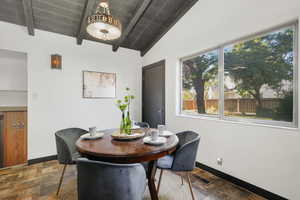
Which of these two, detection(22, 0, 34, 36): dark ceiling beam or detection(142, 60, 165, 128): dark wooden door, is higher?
detection(22, 0, 34, 36): dark ceiling beam

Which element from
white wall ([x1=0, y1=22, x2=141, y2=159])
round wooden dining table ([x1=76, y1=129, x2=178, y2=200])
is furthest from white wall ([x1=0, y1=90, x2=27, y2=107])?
round wooden dining table ([x1=76, y1=129, x2=178, y2=200])

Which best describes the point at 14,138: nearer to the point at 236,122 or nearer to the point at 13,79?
the point at 13,79

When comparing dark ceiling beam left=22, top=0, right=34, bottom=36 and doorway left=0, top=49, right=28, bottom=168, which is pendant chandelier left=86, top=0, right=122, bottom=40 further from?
doorway left=0, top=49, right=28, bottom=168

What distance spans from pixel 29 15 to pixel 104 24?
1.78 metres

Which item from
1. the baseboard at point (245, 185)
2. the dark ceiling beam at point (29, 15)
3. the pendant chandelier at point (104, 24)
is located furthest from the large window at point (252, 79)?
the dark ceiling beam at point (29, 15)

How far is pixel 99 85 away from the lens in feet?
11.1

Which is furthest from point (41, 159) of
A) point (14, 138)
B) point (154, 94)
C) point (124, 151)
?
point (154, 94)

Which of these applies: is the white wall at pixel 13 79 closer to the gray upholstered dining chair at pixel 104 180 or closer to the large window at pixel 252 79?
the gray upholstered dining chair at pixel 104 180

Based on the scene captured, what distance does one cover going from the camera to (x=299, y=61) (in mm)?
1470

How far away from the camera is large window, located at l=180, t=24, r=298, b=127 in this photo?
1.62m

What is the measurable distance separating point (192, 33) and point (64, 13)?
235 centimetres

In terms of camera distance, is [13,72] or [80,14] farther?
[13,72]

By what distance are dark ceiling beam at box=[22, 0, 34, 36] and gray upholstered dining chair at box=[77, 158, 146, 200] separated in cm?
261

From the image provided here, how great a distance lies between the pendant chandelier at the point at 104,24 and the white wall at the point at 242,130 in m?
1.55
